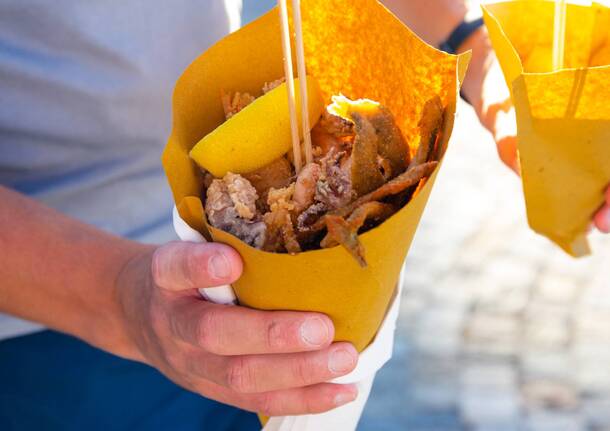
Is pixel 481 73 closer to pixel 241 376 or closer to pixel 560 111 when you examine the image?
pixel 560 111

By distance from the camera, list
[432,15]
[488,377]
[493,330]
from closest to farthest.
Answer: [432,15] → [488,377] → [493,330]

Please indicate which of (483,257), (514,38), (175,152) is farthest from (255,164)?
(483,257)

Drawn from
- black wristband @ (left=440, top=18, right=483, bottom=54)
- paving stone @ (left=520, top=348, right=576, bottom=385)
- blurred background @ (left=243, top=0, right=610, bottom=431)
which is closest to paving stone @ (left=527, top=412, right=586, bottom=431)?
blurred background @ (left=243, top=0, right=610, bottom=431)

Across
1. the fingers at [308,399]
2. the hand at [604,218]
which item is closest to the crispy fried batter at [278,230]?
the fingers at [308,399]

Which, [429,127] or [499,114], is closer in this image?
[429,127]

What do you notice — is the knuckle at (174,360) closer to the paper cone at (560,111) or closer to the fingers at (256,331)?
the fingers at (256,331)

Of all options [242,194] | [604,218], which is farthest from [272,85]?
[604,218]

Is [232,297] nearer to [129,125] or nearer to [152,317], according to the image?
[152,317]
